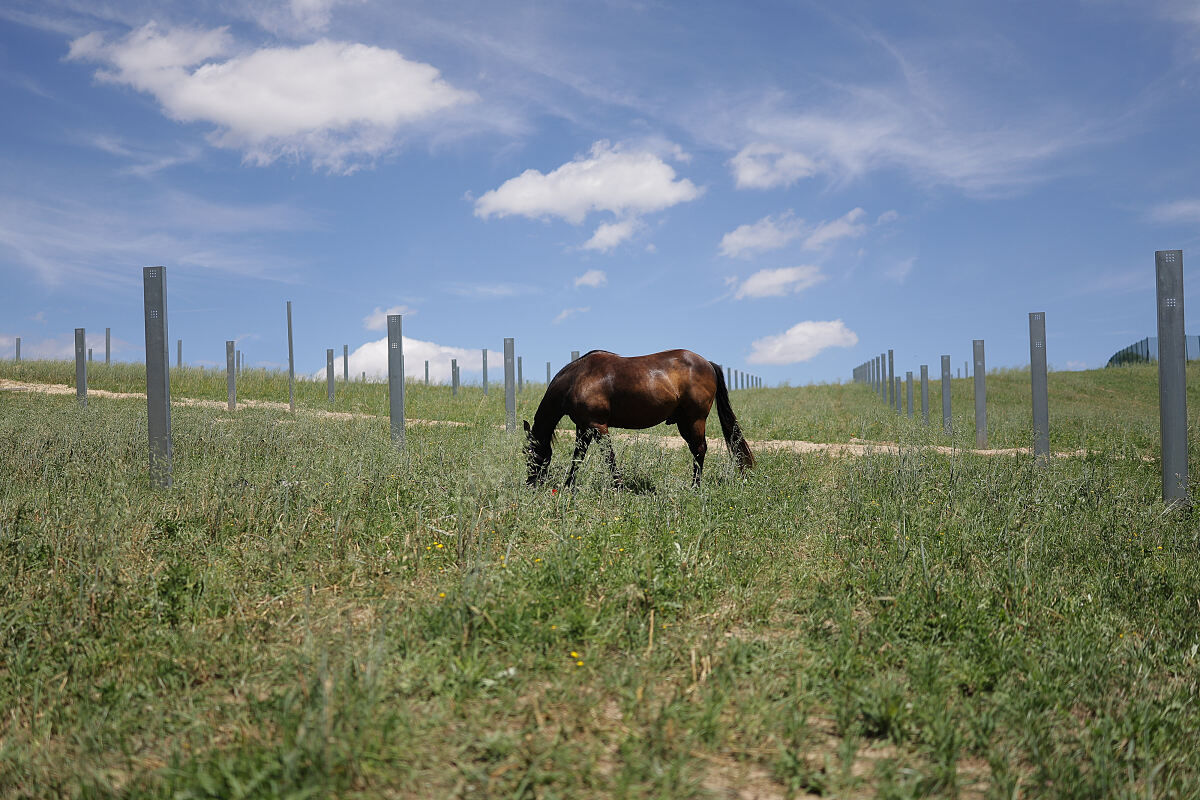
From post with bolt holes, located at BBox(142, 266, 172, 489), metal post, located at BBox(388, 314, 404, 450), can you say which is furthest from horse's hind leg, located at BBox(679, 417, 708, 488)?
post with bolt holes, located at BBox(142, 266, 172, 489)

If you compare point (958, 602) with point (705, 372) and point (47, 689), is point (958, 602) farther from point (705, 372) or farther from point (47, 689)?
point (47, 689)

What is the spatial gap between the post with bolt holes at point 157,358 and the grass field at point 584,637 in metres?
0.41

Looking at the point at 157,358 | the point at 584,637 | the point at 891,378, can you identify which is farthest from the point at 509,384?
the point at 891,378

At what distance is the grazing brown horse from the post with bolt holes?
324cm

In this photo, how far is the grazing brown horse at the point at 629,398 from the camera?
22.1ft

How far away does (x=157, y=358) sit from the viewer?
6.45 metres

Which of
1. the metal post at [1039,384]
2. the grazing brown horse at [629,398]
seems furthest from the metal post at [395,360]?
the metal post at [1039,384]

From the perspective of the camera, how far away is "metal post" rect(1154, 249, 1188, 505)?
20.3ft

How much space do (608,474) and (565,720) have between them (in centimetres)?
335

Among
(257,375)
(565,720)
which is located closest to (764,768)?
(565,720)

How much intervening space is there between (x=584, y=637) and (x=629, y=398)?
3839 millimetres

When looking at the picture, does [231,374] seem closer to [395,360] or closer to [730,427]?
A: [395,360]

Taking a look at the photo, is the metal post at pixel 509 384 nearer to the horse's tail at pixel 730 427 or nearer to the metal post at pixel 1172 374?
the horse's tail at pixel 730 427

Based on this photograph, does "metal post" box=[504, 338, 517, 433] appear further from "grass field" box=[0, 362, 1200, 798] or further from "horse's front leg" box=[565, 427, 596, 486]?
"grass field" box=[0, 362, 1200, 798]
